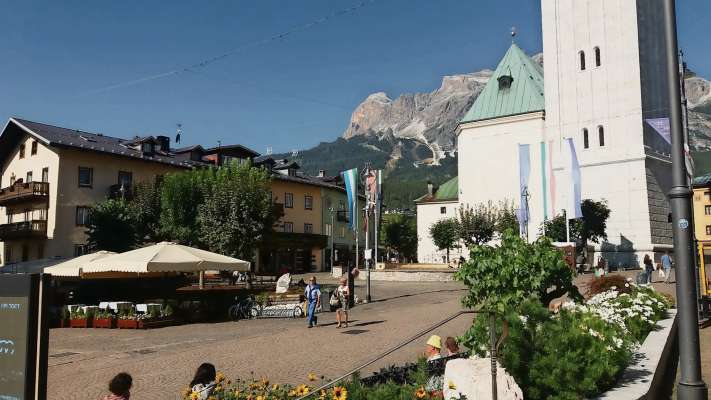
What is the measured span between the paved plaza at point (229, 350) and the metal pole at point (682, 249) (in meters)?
6.00

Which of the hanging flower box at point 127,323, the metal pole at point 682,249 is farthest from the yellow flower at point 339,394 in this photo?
the hanging flower box at point 127,323

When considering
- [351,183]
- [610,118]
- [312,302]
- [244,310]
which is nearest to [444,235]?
[610,118]

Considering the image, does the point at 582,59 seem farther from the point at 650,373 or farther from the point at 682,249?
the point at 682,249

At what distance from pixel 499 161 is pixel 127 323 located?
50855mm

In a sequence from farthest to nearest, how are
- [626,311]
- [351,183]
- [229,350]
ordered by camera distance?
1. [351,183]
2. [229,350]
3. [626,311]

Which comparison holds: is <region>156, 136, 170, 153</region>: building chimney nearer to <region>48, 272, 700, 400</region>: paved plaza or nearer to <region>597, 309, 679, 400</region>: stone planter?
<region>48, 272, 700, 400</region>: paved plaza

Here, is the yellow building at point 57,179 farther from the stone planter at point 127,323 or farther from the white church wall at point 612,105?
the white church wall at point 612,105

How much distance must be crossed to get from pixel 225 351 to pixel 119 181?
113 ft

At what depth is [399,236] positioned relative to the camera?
89.5 meters

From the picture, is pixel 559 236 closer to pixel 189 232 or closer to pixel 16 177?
pixel 189 232

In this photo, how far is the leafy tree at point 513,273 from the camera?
9.20 m

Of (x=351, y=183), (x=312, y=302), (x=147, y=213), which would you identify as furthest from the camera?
(x=147, y=213)

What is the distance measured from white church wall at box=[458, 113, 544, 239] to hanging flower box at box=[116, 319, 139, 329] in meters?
46.1

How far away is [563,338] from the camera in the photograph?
19.5 ft
